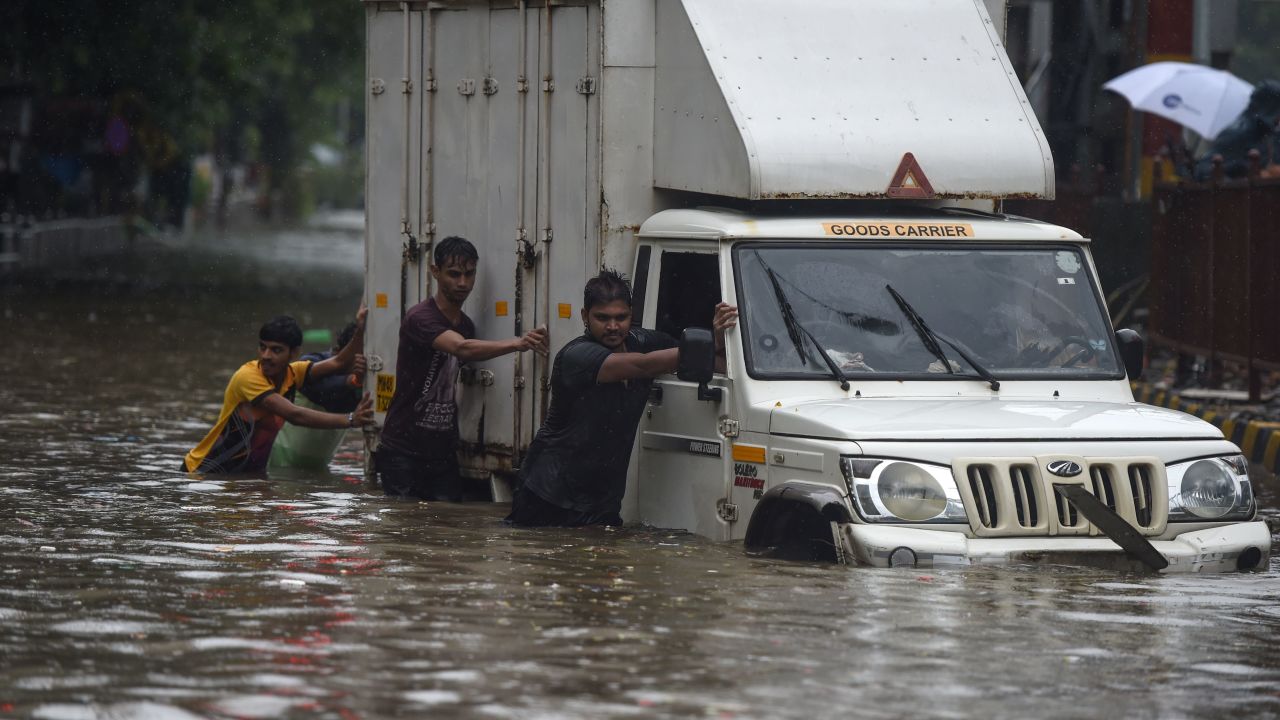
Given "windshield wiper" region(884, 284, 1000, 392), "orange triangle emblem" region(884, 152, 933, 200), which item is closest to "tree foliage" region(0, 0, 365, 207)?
"orange triangle emblem" region(884, 152, 933, 200)

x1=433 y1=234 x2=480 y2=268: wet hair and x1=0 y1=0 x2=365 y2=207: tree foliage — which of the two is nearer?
x1=433 y1=234 x2=480 y2=268: wet hair

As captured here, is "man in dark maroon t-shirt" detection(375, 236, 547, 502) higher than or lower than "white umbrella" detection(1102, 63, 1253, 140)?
lower

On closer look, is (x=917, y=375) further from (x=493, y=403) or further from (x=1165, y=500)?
(x=493, y=403)

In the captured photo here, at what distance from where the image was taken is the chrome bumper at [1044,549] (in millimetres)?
7684

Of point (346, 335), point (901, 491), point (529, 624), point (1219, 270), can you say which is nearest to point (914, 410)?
point (901, 491)

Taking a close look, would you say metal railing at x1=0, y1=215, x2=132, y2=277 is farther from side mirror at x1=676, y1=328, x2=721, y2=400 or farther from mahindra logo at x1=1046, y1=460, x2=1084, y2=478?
mahindra logo at x1=1046, y1=460, x2=1084, y2=478

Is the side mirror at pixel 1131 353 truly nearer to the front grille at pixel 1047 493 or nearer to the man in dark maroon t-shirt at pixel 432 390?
the front grille at pixel 1047 493

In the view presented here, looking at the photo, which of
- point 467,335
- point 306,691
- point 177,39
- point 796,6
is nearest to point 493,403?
point 467,335

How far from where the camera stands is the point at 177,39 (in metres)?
33.8

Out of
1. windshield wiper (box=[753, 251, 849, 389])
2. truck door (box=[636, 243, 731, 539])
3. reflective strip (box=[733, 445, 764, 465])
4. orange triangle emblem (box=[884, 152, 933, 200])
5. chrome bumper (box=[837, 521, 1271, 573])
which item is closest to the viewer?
chrome bumper (box=[837, 521, 1271, 573])

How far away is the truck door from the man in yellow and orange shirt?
2.43m

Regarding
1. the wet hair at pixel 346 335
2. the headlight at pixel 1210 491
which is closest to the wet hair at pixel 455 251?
the wet hair at pixel 346 335

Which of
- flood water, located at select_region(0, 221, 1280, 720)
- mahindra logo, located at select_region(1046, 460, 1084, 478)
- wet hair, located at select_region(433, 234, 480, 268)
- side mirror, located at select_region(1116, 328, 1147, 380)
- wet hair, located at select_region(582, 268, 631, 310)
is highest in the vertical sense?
wet hair, located at select_region(433, 234, 480, 268)

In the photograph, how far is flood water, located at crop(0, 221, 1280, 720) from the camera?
5.94 metres
